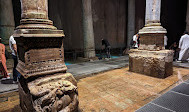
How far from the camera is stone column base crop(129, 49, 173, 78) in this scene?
3.84m

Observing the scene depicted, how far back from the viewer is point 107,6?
11234 mm

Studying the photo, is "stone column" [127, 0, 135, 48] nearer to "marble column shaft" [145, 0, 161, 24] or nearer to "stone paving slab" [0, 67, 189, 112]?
"marble column shaft" [145, 0, 161, 24]

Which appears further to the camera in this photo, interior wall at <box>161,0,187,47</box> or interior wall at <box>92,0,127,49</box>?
interior wall at <box>161,0,187,47</box>

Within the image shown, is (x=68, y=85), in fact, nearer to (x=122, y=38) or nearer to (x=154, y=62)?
(x=154, y=62)

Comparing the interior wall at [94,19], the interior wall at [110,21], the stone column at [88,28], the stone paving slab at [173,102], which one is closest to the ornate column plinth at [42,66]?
the stone paving slab at [173,102]

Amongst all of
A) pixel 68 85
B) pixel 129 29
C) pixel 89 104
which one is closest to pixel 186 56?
pixel 129 29

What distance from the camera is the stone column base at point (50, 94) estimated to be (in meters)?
A: 1.76

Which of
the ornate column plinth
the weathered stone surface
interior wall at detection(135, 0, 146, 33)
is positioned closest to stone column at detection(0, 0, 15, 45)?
the ornate column plinth

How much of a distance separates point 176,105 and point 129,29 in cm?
925

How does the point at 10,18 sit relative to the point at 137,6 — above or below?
below

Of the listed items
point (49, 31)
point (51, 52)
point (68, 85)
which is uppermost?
point (49, 31)

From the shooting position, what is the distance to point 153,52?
4023 mm

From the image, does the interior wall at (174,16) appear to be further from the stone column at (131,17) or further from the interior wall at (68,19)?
the interior wall at (68,19)

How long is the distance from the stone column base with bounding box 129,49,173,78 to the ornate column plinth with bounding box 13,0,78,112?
295 cm
